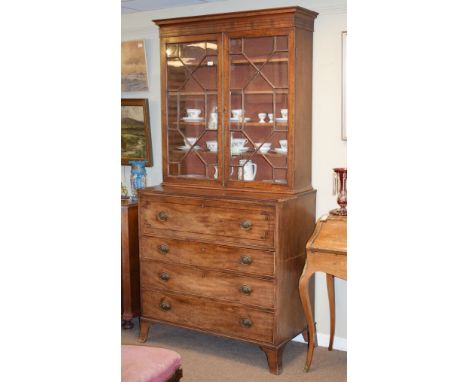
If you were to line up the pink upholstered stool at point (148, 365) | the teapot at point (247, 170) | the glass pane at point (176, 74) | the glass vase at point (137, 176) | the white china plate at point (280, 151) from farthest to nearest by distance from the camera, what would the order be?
the glass vase at point (137, 176) < the glass pane at point (176, 74) < the teapot at point (247, 170) < the white china plate at point (280, 151) < the pink upholstered stool at point (148, 365)

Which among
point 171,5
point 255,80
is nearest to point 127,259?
point 255,80

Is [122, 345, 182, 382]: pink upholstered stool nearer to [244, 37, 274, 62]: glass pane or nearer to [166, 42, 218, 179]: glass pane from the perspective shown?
[166, 42, 218, 179]: glass pane

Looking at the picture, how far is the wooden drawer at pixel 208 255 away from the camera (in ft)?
13.6

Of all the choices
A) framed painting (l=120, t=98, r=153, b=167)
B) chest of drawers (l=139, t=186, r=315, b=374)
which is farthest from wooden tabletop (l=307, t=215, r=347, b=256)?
framed painting (l=120, t=98, r=153, b=167)

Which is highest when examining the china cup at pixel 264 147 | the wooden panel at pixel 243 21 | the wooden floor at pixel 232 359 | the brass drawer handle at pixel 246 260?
the wooden panel at pixel 243 21

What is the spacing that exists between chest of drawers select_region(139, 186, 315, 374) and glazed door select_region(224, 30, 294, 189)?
184 millimetres

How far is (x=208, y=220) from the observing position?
4.33 m

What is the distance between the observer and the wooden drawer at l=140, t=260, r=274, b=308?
417cm

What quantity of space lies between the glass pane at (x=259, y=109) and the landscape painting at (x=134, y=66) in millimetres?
1192

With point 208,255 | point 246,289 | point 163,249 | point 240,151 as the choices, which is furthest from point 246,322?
point 240,151

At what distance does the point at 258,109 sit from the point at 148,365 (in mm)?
2055

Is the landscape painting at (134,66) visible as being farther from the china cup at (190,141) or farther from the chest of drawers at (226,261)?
the chest of drawers at (226,261)

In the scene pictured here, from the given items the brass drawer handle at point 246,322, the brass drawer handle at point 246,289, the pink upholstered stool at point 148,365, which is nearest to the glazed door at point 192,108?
the brass drawer handle at point 246,289
